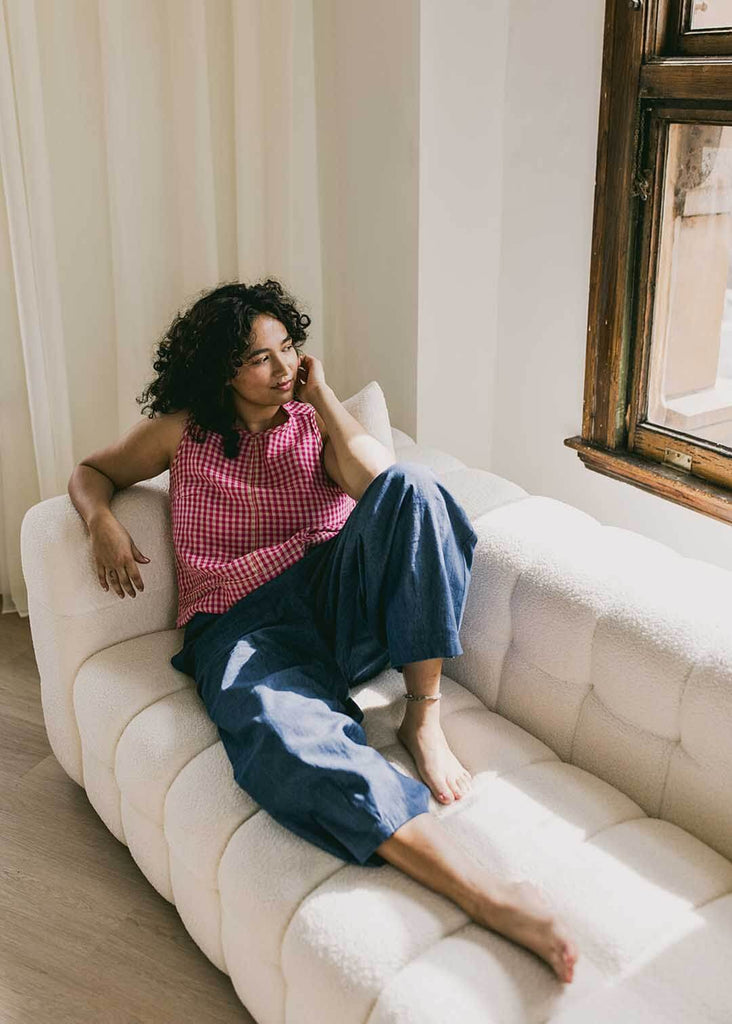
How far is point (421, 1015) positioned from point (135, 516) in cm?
101

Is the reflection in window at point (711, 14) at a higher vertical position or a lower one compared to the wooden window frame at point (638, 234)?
higher

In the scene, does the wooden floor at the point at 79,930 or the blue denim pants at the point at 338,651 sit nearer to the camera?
the blue denim pants at the point at 338,651

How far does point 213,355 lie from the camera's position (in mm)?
1868

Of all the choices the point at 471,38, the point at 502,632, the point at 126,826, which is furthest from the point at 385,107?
the point at 126,826

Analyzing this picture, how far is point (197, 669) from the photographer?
174cm

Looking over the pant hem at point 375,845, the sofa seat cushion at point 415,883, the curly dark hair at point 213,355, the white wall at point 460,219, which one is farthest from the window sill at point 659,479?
the pant hem at point 375,845

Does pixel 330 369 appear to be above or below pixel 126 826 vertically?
above

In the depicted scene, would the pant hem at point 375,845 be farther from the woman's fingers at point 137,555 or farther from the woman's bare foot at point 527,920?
the woman's fingers at point 137,555

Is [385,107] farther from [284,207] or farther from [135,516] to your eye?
[135,516]


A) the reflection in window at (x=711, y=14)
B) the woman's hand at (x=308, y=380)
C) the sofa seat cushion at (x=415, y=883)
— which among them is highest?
the reflection in window at (x=711, y=14)

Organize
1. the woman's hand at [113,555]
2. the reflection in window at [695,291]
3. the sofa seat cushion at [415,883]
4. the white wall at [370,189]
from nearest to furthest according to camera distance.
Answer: the sofa seat cushion at [415,883] → the woman's hand at [113,555] → the reflection in window at [695,291] → the white wall at [370,189]

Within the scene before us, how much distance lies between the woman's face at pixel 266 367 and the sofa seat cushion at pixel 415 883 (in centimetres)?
50

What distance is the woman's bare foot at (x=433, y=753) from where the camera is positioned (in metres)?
1.53

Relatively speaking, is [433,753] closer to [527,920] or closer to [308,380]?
[527,920]
